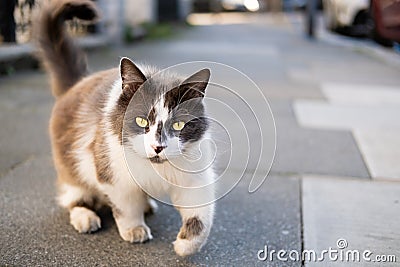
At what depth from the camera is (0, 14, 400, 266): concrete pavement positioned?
2213 mm

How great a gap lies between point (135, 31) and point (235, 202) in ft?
27.1

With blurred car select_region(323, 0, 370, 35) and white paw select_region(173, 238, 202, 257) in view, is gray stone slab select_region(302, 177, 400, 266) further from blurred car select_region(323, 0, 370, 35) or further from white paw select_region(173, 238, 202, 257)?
blurred car select_region(323, 0, 370, 35)

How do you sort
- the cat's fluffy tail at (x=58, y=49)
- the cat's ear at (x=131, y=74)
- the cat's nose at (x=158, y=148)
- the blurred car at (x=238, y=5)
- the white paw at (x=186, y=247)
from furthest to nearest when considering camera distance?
the blurred car at (x=238, y=5) → the cat's fluffy tail at (x=58, y=49) → the white paw at (x=186, y=247) → the cat's ear at (x=131, y=74) → the cat's nose at (x=158, y=148)

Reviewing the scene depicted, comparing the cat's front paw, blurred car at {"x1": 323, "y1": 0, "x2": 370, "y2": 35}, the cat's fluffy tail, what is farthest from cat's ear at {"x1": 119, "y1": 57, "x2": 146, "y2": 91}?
blurred car at {"x1": 323, "y1": 0, "x2": 370, "y2": 35}

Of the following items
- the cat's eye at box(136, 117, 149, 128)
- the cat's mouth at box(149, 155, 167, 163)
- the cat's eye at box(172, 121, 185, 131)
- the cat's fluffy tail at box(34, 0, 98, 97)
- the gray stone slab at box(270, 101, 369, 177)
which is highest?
the cat's fluffy tail at box(34, 0, 98, 97)

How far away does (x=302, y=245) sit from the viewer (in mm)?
2307

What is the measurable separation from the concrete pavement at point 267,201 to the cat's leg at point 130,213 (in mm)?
48

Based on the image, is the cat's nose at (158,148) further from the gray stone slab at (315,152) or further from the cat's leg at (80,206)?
the gray stone slab at (315,152)

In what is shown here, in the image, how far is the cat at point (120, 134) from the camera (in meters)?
1.88

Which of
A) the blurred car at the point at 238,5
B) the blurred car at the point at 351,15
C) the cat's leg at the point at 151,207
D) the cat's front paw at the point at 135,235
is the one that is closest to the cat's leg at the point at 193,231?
the cat's front paw at the point at 135,235

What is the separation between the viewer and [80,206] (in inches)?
99.6

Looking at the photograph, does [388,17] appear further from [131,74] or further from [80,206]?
[80,206]

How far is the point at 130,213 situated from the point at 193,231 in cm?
33

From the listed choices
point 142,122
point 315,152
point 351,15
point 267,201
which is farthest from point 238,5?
point 142,122
